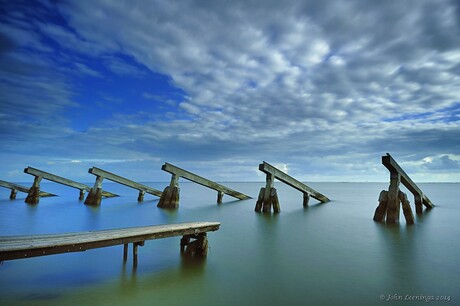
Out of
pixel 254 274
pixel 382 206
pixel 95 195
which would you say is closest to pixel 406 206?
pixel 382 206

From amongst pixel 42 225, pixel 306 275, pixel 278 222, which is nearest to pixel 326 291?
pixel 306 275

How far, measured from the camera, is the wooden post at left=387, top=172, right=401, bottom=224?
11.9m

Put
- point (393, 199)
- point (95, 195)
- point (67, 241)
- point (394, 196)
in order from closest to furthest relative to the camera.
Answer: point (67, 241)
point (394, 196)
point (393, 199)
point (95, 195)

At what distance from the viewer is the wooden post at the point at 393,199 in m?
11.9

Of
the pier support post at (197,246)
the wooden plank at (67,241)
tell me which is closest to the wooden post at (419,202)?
the pier support post at (197,246)

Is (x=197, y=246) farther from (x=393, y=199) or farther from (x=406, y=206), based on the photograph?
(x=406, y=206)

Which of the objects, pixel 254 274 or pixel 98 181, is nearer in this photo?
pixel 254 274

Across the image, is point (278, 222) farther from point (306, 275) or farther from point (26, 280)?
point (26, 280)

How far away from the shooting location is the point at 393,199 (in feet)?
40.1

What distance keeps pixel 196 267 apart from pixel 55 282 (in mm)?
2720

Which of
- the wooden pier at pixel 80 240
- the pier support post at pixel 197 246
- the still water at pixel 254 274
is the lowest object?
the still water at pixel 254 274

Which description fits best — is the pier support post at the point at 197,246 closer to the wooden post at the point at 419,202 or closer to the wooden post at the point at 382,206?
the wooden post at the point at 382,206

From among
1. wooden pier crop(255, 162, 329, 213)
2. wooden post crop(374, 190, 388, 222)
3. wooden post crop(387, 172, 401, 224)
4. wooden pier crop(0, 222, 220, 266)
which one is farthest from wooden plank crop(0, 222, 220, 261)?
wooden pier crop(255, 162, 329, 213)

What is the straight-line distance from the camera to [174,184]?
18.3 m
